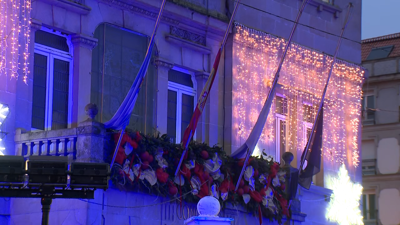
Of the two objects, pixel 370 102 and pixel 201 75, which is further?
pixel 370 102

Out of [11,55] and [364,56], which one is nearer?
[11,55]

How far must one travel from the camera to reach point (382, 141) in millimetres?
46406

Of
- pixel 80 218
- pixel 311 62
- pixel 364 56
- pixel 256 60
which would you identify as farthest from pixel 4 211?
pixel 364 56

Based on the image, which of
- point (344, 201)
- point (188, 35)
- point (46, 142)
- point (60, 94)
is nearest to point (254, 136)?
point (188, 35)

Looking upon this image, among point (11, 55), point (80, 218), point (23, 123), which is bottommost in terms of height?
point (80, 218)

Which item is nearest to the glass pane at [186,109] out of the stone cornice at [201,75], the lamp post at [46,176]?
the stone cornice at [201,75]

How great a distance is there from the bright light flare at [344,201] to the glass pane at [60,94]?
10.4 m

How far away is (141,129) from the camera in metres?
22.5

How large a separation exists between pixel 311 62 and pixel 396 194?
64.1 ft

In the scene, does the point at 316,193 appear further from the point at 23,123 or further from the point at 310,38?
the point at 23,123

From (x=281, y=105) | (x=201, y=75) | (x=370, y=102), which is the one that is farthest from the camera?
(x=370, y=102)

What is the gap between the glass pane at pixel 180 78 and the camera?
78.1ft

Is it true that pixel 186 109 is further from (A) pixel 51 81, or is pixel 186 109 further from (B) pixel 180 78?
(A) pixel 51 81

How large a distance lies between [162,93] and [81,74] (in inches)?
111
